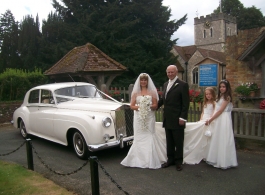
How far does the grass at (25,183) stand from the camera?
4574 mm

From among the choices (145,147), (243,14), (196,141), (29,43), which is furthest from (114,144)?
(243,14)

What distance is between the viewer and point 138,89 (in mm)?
5809

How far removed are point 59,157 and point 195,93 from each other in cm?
593

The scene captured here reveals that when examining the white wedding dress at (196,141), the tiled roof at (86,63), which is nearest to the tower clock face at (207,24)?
the tiled roof at (86,63)

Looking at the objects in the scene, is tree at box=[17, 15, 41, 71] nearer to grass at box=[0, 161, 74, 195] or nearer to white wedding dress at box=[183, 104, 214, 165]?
grass at box=[0, 161, 74, 195]

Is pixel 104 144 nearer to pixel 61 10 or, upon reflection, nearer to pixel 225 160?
pixel 225 160

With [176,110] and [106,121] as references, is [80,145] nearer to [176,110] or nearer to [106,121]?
[106,121]

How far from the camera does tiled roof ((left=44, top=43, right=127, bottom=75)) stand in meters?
12.5

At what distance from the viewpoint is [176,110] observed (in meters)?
5.30

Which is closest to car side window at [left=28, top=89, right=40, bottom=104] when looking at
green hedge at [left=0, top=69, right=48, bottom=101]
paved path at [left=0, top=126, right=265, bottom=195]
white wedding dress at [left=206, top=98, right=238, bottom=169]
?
paved path at [left=0, top=126, right=265, bottom=195]

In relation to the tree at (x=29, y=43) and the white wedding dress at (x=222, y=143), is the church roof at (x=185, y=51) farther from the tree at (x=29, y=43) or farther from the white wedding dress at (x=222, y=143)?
the white wedding dress at (x=222, y=143)

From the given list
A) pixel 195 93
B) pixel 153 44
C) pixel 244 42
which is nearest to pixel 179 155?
pixel 195 93

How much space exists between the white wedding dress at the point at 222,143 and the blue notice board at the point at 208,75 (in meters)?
7.52

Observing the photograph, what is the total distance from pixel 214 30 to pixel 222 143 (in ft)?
203
